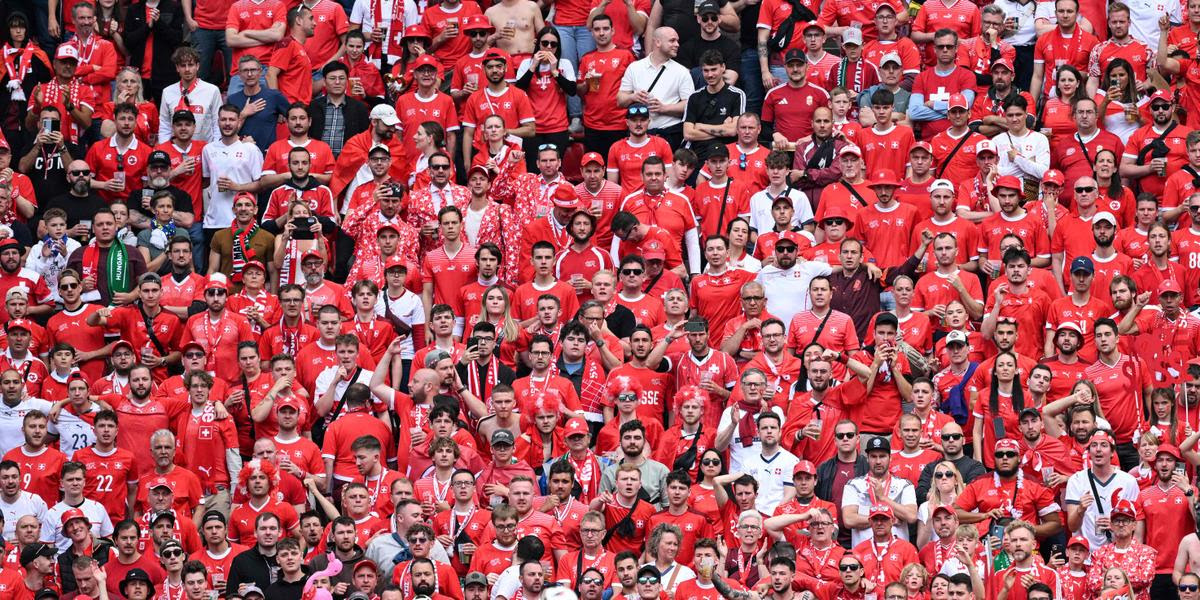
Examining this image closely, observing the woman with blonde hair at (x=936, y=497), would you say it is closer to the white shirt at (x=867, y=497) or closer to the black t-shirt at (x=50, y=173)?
the white shirt at (x=867, y=497)

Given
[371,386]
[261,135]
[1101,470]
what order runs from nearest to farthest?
1. [1101,470]
2. [371,386]
3. [261,135]

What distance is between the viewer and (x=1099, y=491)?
18.9 metres

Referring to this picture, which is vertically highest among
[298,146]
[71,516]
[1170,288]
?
[1170,288]

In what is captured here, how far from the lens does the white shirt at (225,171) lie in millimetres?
23016

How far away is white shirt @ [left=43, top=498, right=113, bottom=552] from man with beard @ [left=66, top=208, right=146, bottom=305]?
8.58 ft

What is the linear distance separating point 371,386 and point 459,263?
5.23 feet

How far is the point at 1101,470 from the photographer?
62.2ft

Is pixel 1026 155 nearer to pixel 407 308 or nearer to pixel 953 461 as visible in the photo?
pixel 953 461

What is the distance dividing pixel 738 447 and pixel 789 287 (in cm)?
200

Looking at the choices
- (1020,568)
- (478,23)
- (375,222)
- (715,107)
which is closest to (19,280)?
(375,222)

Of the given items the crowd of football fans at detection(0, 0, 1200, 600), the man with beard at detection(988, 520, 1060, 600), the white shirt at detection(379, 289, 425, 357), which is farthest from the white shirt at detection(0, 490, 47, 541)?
the man with beard at detection(988, 520, 1060, 600)

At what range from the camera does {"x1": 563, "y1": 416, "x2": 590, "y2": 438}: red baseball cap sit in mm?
19391

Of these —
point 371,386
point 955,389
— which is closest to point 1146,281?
point 955,389

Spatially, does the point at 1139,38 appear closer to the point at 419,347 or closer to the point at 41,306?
the point at 419,347
